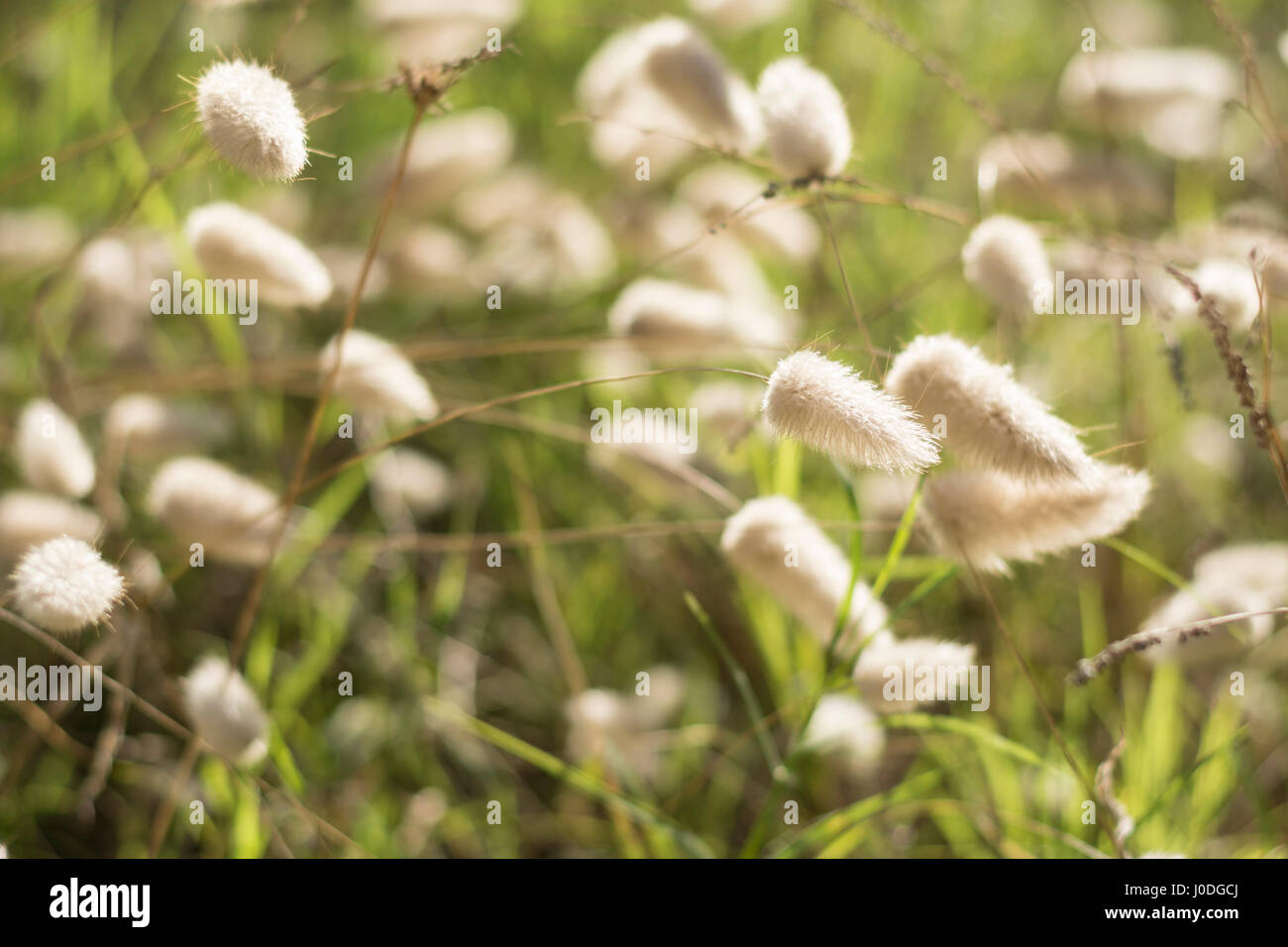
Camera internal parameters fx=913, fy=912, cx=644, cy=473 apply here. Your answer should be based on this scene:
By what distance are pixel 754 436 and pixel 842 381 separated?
512 millimetres

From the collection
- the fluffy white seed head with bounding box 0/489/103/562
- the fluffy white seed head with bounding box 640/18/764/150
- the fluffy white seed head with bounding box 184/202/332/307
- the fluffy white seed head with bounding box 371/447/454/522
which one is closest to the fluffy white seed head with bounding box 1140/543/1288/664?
the fluffy white seed head with bounding box 640/18/764/150

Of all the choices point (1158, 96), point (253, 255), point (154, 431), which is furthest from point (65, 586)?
point (1158, 96)

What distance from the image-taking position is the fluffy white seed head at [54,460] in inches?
37.2

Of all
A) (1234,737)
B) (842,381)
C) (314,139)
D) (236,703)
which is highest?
(314,139)

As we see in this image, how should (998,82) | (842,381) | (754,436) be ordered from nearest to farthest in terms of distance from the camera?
(842,381)
(754,436)
(998,82)

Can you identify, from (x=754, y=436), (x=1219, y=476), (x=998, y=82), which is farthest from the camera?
(x=998, y=82)

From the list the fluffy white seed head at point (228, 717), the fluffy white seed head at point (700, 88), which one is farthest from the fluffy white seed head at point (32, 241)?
the fluffy white seed head at point (700, 88)

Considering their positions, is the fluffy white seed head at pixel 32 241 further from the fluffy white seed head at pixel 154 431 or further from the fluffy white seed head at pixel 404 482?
the fluffy white seed head at pixel 404 482

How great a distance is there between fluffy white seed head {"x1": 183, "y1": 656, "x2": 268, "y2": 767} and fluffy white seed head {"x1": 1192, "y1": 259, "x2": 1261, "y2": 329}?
0.99m

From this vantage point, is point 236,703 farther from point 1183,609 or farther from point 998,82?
point 998,82

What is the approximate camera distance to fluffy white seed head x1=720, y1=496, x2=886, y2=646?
0.84 metres

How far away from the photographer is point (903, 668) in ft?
2.85

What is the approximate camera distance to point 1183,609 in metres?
0.93
